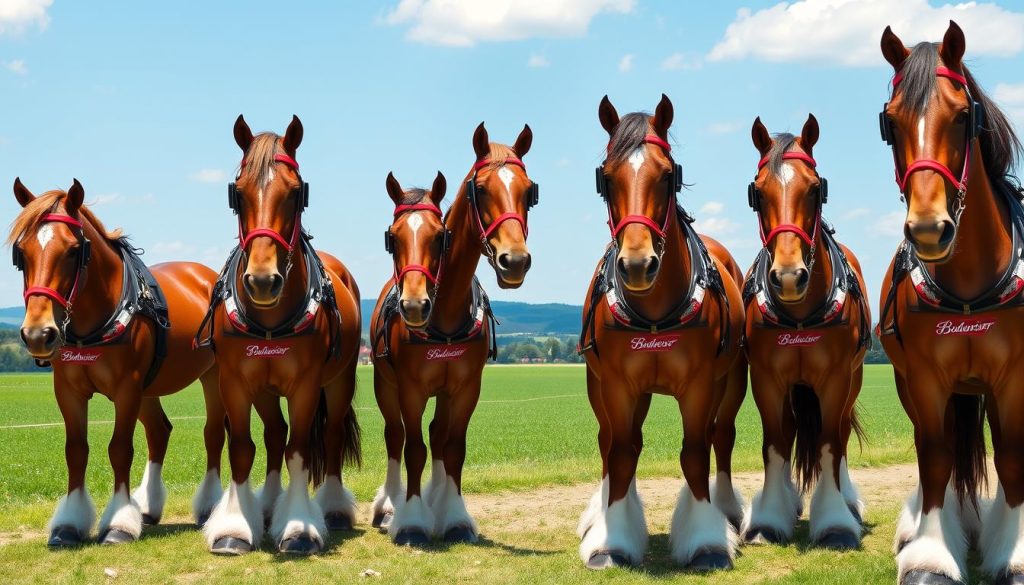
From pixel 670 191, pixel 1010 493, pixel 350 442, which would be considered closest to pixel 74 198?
pixel 350 442

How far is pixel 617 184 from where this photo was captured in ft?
21.2

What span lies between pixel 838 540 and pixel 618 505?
1785mm

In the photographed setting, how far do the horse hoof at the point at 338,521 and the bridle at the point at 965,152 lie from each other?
18.2 feet

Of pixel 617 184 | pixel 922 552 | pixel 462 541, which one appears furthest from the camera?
pixel 462 541

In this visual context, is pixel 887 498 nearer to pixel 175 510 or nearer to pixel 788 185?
pixel 788 185

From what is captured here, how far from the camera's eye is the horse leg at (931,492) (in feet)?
19.3

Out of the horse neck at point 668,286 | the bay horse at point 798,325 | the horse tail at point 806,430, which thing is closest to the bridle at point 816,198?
the bay horse at point 798,325

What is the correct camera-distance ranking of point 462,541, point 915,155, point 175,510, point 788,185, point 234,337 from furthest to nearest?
1. point 175,510
2. point 462,541
3. point 234,337
4. point 788,185
5. point 915,155

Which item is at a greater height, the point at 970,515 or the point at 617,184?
the point at 617,184

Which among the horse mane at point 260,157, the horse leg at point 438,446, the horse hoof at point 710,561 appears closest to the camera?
the horse hoof at point 710,561

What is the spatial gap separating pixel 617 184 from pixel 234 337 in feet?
10.5

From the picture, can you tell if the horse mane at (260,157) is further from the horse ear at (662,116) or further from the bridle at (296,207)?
the horse ear at (662,116)

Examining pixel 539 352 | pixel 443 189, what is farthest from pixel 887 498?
pixel 539 352

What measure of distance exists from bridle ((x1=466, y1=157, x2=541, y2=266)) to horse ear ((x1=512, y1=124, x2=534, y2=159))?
0.76ft
